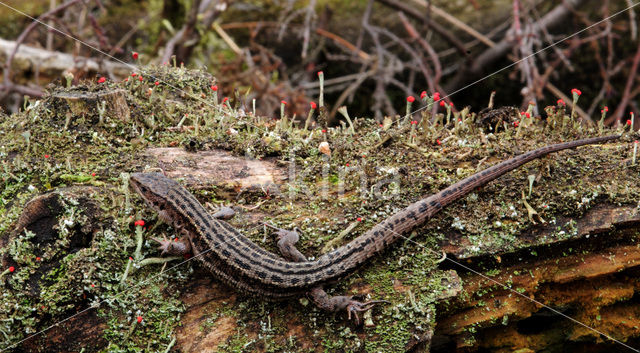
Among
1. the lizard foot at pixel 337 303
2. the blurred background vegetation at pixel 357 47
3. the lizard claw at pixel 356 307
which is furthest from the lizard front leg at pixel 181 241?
the blurred background vegetation at pixel 357 47

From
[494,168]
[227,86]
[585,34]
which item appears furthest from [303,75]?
[494,168]

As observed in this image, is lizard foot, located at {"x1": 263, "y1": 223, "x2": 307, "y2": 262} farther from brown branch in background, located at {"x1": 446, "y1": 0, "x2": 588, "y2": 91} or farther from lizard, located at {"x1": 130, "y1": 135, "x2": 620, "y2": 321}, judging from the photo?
brown branch in background, located at {"x1": 446, "y1": 0, "x2": 588, "y2": 91}

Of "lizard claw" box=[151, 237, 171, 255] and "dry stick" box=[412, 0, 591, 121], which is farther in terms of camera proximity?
"dry stick" box=[412, 0, 591, 121]

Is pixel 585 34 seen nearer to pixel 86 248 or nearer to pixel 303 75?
pixel 303 75

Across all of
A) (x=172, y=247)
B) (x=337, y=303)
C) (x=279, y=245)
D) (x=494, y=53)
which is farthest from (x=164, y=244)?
(x=494, y=53)

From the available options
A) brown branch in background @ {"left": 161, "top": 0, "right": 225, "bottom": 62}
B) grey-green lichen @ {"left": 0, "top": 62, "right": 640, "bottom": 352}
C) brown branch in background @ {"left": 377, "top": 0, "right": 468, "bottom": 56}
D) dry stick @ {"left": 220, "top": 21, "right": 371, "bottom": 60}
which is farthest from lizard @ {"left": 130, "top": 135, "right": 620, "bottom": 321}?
dry stick @ {"left": 220, "top": 21, "right": 371, "bottom": 60}

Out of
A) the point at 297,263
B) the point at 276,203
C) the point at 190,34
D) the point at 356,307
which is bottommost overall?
the point at 356,307

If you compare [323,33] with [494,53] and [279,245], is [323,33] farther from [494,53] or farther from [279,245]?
[279,245]

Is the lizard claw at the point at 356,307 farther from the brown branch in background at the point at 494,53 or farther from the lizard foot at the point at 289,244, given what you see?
the brown branch in background at the point at 494,53

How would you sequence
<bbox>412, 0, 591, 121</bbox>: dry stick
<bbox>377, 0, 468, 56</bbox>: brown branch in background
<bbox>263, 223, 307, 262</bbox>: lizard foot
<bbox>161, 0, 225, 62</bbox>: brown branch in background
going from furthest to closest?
<bbox>412, 0, 591, 121</bbox>: dry stick < <bbox>161, 0, 225, 62</bbox>: brown branch in background < <bbox>377, 0, 468, 56</bbox>: brown branch in background < <bbox>263, 223, 307, 262</bbox>: lizard foot
